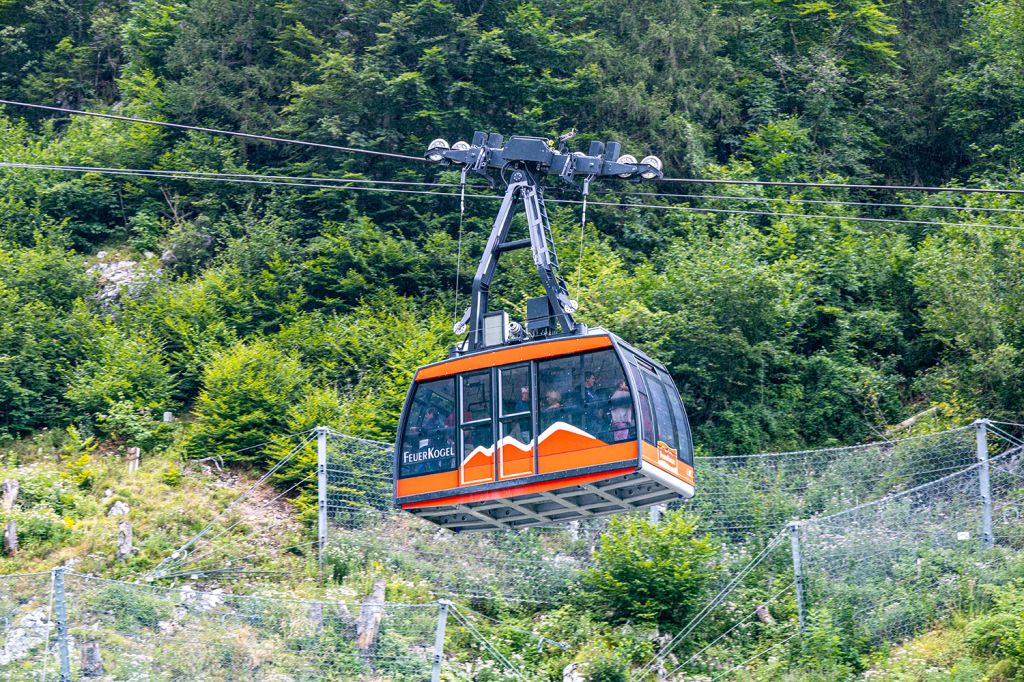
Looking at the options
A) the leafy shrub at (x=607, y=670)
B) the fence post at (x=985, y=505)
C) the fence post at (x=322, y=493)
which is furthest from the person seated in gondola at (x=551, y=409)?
the fence post at (x=985, y=505)

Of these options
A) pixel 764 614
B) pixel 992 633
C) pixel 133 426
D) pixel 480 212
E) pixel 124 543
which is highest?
pixel 480 212

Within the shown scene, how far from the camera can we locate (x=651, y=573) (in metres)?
18.3

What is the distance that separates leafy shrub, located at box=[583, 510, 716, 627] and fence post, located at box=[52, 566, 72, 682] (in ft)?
27.8

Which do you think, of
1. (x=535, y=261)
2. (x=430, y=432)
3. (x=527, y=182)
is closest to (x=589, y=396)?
(x=430, y=432)

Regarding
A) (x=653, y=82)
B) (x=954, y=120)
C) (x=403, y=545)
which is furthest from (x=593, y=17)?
(x=403, y=545)

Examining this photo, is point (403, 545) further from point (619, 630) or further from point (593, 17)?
point (593, 17)

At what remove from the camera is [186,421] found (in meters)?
24.7

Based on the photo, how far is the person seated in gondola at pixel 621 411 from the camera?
48.6ft

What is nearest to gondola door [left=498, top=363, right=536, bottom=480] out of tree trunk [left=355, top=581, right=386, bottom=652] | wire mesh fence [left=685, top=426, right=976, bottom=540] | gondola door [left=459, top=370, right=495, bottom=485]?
gondola door [left=459, top=370, right=495, bottom=485]

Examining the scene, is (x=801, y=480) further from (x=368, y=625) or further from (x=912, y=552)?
(x=368, y=625)

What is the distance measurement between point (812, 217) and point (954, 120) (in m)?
8.18

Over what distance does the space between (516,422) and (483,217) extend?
15.4 m

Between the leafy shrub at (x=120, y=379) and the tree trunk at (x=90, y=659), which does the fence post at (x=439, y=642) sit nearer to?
the tree trunk at (x=90, y=659)

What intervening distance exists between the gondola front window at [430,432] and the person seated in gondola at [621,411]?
200 cm
